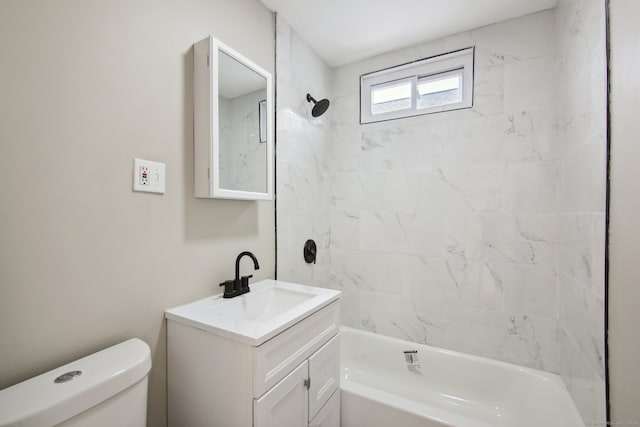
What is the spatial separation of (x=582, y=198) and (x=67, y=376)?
2.03m

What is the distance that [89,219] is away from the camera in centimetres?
91

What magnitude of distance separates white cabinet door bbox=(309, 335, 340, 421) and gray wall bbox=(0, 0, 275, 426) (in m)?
0.60

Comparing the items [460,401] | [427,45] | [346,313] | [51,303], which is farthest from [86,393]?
[427,45]

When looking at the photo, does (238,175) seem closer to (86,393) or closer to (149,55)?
(149,55)

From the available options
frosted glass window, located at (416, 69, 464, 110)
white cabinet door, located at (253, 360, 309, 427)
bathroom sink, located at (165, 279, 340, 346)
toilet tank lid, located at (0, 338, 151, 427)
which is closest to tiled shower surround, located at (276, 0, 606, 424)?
frosted glass window, located at (416, 69, 464, 110)

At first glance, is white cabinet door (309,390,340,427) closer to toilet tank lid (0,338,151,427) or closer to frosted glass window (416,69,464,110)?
toilet tank lid (0,338,151,427)

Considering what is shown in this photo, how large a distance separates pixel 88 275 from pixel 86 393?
1.19ft

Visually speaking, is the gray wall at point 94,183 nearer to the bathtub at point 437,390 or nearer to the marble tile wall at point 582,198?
the bathtub at point 437,390

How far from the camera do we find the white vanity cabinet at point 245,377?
93 cm

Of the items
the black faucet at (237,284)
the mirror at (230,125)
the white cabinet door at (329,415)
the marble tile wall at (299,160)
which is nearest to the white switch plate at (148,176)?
the mirror at (230,125)

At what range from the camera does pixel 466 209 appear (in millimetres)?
1880

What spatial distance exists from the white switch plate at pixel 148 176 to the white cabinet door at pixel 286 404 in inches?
33.4

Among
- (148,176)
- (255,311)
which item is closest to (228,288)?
(255,311)

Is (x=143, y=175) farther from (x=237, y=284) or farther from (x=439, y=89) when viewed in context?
(x=439, y=89)
